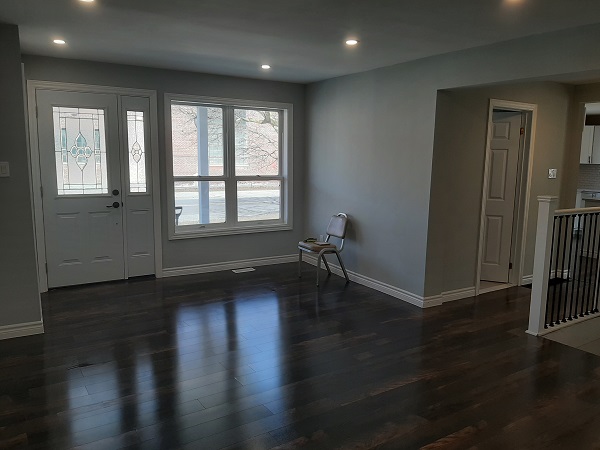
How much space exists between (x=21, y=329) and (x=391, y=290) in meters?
3.46

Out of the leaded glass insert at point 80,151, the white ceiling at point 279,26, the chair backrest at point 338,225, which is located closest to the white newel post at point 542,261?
the white ceiling at point 279,26

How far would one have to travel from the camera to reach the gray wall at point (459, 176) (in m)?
4.32

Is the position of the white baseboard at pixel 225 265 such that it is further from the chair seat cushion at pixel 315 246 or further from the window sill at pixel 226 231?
the chair seat cushion at pixel 315 246

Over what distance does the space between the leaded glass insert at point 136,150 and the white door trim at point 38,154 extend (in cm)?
11

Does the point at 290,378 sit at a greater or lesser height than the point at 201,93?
lesser

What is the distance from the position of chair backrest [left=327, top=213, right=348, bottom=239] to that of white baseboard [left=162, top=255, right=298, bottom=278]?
100cm

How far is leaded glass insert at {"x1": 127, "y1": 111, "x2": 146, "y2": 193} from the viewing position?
5020 millimetres

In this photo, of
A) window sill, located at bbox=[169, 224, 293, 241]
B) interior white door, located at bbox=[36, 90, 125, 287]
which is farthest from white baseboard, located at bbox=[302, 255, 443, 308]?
interior white door, located at bbox=[36, 90, 125, 287]

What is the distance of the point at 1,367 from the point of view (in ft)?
10.0

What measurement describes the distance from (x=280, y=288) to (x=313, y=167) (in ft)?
6.16

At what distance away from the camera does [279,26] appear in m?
3.25

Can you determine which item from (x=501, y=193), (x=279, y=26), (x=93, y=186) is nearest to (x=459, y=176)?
(x=501, y=193)

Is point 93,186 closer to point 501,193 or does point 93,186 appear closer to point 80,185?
point 80,185

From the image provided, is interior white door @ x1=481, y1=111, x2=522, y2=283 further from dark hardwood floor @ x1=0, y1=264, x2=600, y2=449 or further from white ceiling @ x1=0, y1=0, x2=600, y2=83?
white ceiling @ x1=0, y1=0, x2=600, y2=83
